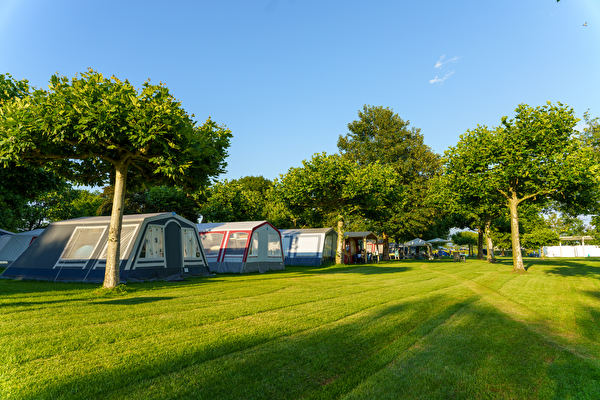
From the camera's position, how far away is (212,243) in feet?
62.1

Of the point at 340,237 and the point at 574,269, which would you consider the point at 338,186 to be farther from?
the point at 574,269

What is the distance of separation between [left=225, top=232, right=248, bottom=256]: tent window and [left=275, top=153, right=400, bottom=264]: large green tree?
6140 mm

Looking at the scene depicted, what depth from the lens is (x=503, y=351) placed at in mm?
4230

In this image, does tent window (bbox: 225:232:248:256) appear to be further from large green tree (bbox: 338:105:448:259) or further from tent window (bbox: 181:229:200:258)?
large green tree (bbox: 338:105:448:259)

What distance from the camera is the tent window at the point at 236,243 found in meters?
18.2

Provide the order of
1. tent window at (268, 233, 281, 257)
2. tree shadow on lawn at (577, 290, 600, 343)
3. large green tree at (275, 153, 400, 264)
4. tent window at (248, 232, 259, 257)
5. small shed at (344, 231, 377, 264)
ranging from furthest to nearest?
small shed at (344, 231, 377, 264) → large green tree at (275, 153, 400, 264) → tent window at (268, 233, 281, 257) → tent window at (248, 232, 259, 257) → tree shadow on lawn at (577, 290, 600, 343)

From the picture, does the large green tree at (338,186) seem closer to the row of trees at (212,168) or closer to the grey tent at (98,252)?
the row of trees at (212,168)

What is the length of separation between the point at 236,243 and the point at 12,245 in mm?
18610

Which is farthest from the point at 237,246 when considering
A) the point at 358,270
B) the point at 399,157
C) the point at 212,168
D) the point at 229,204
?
the point at 399,157

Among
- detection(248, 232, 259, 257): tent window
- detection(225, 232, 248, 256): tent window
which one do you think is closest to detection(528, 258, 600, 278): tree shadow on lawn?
detection(248, 232, 259, 257): tent window

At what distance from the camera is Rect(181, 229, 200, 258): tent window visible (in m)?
15.3

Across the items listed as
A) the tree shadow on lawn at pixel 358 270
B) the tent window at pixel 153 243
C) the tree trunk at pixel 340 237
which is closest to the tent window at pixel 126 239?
the tent window at pixel 153 243

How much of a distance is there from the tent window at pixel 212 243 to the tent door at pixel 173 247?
4189 millimetres

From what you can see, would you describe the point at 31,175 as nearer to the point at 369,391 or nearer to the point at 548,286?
the point at 369,391
